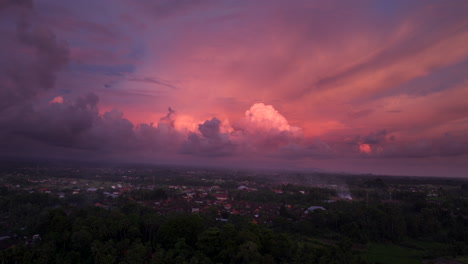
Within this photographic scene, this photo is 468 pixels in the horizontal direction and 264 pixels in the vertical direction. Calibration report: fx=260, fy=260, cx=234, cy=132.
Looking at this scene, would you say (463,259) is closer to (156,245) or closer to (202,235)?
(202,235)

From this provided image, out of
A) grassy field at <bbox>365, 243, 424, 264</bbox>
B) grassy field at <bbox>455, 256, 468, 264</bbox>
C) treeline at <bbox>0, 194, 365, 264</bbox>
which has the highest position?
treeline at <bbox>0, 194, 365, 264</bbox>

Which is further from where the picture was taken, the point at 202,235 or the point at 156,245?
the point at 156,245

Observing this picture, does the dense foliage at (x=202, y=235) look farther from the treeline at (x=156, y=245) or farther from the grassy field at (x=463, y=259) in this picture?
the grassy field at (x=463, y=259)

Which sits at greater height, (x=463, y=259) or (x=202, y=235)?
(x=202, y=235)

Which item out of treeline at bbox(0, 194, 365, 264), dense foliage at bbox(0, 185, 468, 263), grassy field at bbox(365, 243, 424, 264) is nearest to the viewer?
treeline at bbox(0, 194, 365, 264)

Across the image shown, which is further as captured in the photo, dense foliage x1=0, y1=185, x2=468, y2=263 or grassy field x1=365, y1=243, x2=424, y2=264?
grassy field x1=365, y1=243, x2=424, y2=264

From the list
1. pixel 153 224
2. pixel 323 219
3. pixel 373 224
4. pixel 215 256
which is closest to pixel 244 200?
pixel 323 219

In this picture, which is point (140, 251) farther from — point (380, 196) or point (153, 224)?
point (380, 196)

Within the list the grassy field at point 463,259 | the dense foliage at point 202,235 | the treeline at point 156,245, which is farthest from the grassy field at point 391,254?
the treeline at point 156,245

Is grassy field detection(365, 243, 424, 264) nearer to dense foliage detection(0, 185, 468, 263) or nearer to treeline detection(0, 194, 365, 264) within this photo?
dense foliage detection(0, 185, 468, 263)

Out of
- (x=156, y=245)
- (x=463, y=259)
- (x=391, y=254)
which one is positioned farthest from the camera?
(x=391, y=254)

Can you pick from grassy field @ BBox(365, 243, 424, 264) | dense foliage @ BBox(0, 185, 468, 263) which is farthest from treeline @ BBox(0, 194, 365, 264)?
grassy field @ BBox(365, 243, 424, 264)

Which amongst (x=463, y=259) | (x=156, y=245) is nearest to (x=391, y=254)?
(x=463, y=259)
